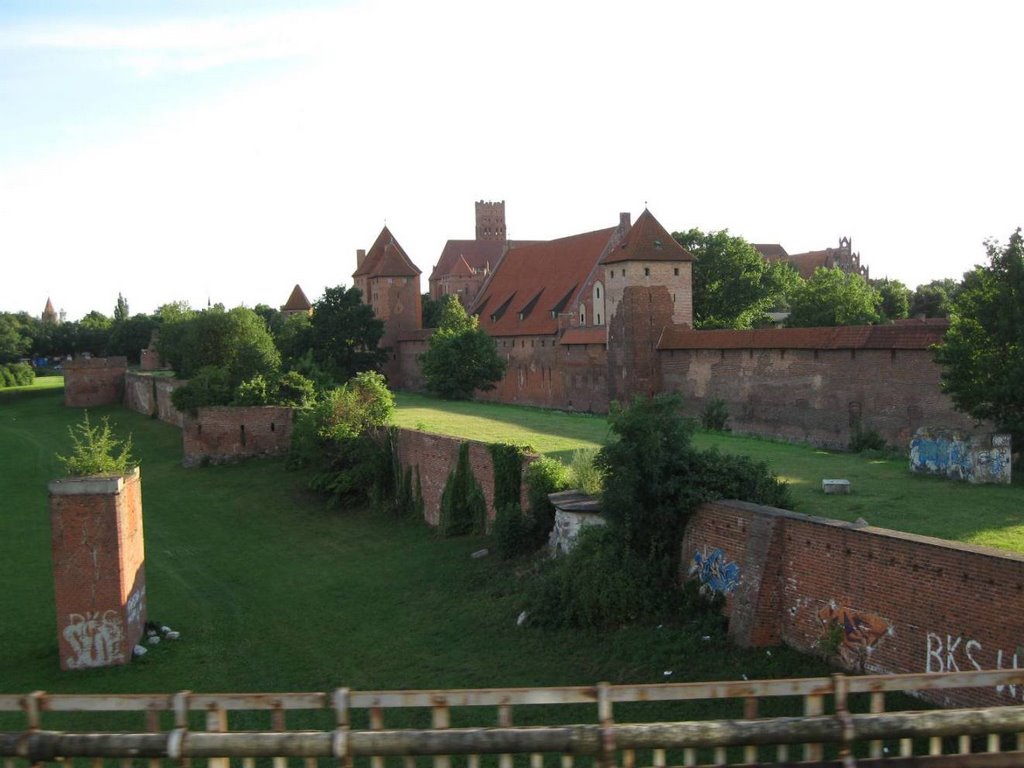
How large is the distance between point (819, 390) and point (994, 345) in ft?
34.6

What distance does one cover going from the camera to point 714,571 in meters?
12.6

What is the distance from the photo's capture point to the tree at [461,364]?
42.3m

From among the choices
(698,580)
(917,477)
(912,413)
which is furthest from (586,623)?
(912,413)

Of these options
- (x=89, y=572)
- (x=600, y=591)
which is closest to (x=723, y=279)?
(x=600, y=591)

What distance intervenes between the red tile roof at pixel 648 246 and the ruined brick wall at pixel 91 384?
104ft

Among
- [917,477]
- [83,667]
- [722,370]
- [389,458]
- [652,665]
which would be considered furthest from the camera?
[722,370]

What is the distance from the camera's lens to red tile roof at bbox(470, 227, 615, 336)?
4974 cm

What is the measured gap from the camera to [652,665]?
459 inches

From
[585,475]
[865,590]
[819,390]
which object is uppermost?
[819,390]

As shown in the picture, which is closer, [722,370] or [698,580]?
[698,580]

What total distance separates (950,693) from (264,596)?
12.1m

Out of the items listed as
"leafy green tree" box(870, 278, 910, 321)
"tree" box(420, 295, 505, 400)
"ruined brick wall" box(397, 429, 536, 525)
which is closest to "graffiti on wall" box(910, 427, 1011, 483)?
"ruined brick wall" box(397, 429, 536, 525)

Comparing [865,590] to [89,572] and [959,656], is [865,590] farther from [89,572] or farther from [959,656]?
[89,572]

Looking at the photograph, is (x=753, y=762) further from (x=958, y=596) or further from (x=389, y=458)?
(x=389, y=458)
